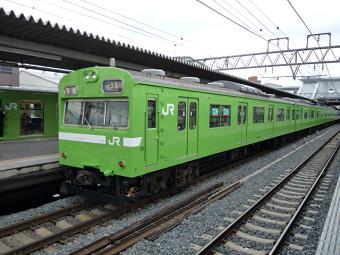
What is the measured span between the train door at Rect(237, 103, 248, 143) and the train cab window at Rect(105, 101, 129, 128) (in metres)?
5.85

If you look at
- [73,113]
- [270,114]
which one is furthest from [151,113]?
[270,114]

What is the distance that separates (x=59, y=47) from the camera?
31.7 ft

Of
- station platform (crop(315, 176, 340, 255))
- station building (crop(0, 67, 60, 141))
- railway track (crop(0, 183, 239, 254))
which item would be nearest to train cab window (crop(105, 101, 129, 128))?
railway track (crop(0, 183, 239, 254))

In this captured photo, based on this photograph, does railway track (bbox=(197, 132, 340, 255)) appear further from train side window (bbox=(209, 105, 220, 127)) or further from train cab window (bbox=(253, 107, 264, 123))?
train cab window (bbox=(253, 107, 264, 123))

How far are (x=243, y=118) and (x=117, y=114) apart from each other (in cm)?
643

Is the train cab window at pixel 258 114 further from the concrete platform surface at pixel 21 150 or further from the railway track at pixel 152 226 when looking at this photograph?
the concrete platform surface at pixel 21 150

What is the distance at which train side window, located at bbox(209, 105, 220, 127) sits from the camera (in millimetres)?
9336

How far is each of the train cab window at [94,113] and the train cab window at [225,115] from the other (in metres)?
4.43

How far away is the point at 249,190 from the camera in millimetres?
8727

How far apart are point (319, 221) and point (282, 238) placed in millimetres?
1521

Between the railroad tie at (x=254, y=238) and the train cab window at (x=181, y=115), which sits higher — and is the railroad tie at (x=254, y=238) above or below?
below

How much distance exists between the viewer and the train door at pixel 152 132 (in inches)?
266

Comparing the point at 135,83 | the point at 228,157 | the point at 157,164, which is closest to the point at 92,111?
the point at 135,83

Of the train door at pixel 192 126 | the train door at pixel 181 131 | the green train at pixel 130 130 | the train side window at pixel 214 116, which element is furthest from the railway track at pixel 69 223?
the train side window at pixel 214 116
